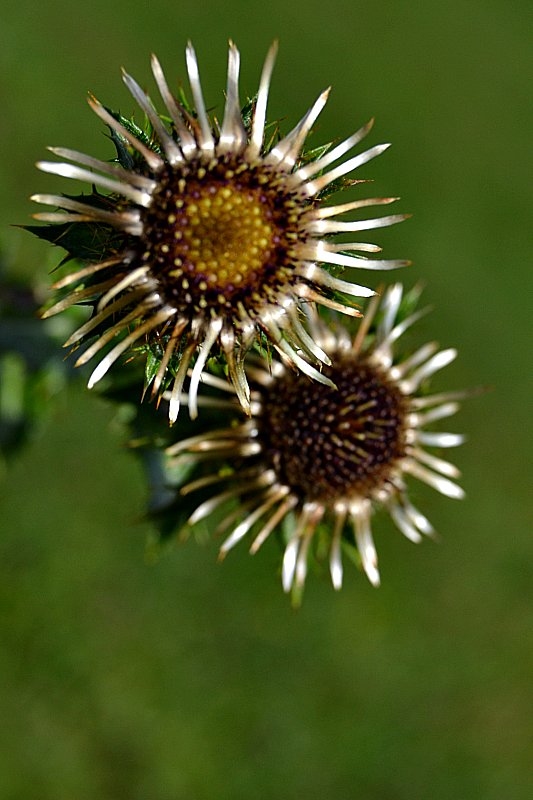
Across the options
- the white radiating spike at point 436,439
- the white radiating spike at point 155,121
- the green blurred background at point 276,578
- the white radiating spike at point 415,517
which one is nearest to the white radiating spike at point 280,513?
the white radiating spike at point 415,517

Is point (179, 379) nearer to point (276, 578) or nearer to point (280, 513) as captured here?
point (280, 513)

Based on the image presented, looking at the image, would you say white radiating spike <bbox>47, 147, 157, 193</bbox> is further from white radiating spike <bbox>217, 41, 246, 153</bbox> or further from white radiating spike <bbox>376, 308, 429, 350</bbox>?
white radiating spike <bbox>376, 308, 429, 350</bbox>

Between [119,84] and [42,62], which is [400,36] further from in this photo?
[42,62]

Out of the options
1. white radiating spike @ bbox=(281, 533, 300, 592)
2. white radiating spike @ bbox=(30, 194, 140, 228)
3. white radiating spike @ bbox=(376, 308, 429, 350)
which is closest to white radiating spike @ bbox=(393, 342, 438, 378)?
white radiating spike @ bbox=(376, 308, 429, 350)

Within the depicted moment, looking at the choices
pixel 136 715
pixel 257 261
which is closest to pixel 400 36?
pixel 136 715

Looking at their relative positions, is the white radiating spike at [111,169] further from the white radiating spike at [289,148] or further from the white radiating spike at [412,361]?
the white radiating spike at [412,361]

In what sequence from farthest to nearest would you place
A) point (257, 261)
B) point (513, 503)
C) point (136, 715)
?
1. point (513, 503)
2. point (136, 715)
3. point (257, 261)

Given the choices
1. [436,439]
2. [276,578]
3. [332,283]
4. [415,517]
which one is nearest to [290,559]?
[415,517]
